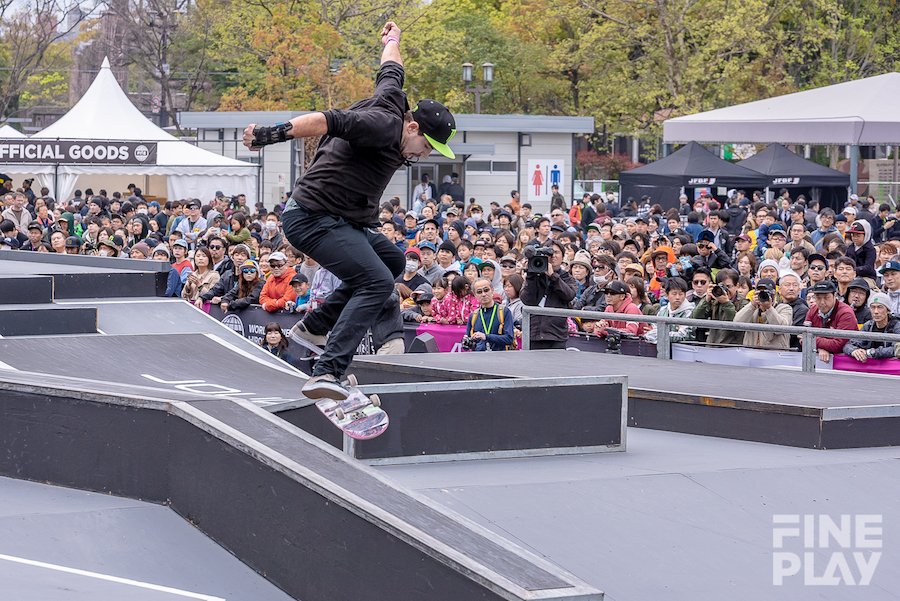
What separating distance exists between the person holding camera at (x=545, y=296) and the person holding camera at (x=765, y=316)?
4.82 feet

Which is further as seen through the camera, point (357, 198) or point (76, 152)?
point (76, 152)

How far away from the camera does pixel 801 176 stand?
28000mm

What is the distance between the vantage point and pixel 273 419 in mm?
5441

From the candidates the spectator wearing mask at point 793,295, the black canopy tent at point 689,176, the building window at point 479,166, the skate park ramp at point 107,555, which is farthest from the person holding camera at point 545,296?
the building window at point 479,166

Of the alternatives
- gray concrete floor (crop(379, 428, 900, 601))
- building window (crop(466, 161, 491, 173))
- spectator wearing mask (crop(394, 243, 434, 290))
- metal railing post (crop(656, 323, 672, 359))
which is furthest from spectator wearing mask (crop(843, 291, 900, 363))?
building window (crop(466, 161, 491, 173))

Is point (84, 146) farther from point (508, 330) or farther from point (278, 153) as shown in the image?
point (508, 330)

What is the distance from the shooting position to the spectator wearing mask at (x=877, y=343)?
29.0ft

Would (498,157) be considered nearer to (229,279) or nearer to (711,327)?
(229,279)

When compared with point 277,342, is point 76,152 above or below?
above

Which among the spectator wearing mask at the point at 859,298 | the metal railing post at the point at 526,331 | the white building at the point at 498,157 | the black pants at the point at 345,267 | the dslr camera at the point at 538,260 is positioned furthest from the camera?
the white building at the point at 498,157

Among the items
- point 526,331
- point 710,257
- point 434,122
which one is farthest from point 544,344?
point 434,122

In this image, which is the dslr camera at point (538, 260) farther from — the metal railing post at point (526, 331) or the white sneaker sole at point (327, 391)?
the white sneaker sole at point (327, 391)

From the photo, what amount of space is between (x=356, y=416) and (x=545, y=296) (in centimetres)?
479

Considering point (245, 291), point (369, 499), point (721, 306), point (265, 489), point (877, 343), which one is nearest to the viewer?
point (369, 499)
